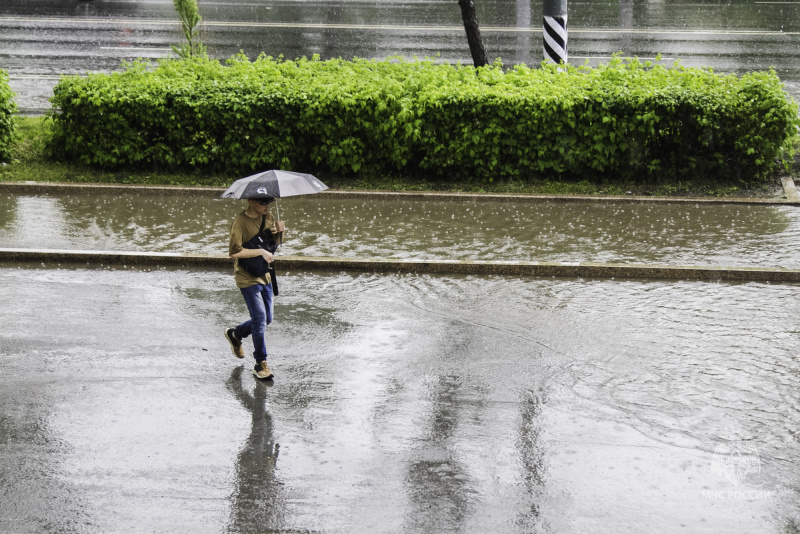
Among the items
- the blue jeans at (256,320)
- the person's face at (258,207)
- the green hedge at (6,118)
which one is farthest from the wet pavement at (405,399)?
the green hedge at (6,118)

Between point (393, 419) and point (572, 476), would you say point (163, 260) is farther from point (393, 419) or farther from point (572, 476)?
point (572, 476)

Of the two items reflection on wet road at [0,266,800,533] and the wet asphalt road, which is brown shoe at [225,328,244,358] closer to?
reflection on wet road at [0,266,800,533]

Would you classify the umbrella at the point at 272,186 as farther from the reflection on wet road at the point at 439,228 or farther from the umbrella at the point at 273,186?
the reflection on wet road at the point at 439,228

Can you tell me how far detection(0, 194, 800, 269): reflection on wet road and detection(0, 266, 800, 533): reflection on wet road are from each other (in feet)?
2.75

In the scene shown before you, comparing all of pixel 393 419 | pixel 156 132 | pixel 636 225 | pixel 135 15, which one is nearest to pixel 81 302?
pixel 393 419

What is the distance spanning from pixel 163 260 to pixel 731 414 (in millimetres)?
5754

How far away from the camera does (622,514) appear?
4.84 meters

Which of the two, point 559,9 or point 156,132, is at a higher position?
point 559,9

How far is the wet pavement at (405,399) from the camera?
496 cm

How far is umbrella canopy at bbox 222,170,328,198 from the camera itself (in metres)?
6.50

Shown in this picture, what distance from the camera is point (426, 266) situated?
883 centimetres

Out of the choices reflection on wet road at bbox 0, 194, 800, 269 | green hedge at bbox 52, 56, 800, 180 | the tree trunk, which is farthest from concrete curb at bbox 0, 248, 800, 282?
the tree trunk

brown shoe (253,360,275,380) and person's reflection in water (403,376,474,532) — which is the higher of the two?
brown shoe (253,360,275,380)

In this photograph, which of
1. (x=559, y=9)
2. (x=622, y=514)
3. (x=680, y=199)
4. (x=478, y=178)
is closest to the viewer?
(x=622, y=514)
